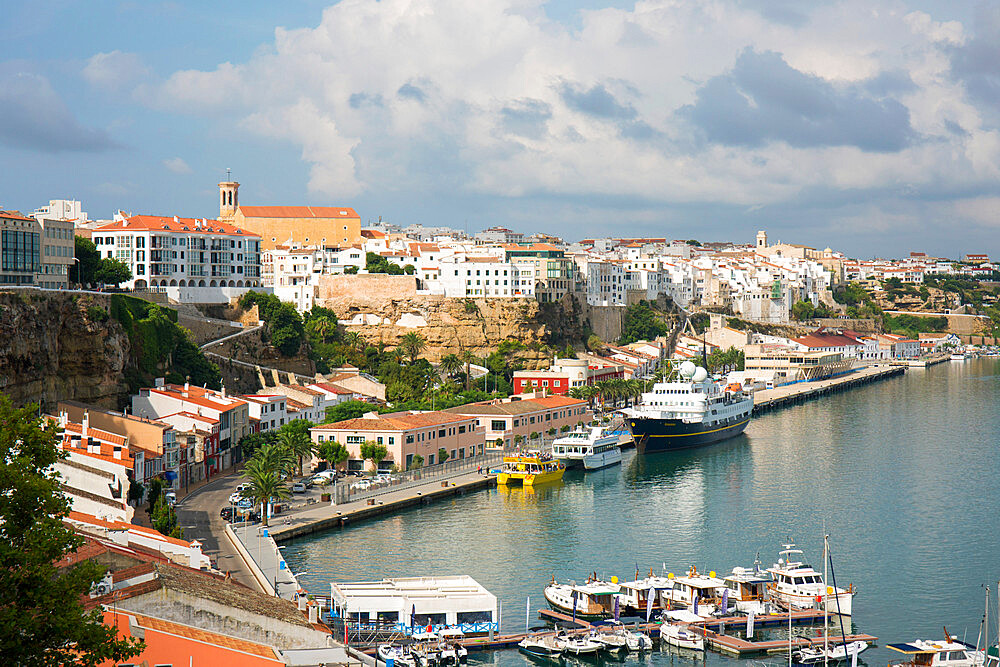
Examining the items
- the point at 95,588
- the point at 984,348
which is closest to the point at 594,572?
the point at 95,588

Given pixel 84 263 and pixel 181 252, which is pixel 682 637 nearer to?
pixel 84 263

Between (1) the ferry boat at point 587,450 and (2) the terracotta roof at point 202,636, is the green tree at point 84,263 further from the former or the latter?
(2) the terracotta roof at point 202,636

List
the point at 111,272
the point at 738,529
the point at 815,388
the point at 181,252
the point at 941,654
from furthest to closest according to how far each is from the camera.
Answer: the point at 815,388 → the point at 181,252 → the point at 111,272 → the point at 738,529 → the point at 941,654

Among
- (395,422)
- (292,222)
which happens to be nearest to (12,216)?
(395,422)

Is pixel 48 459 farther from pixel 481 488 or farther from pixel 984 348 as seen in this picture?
pixel 984 348

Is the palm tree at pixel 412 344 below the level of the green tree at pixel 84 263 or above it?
below

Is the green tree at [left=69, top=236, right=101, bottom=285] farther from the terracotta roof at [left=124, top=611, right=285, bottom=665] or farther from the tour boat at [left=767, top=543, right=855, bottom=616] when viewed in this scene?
the terracotta roof at [left=124, top=611, right=285, bottom=665]

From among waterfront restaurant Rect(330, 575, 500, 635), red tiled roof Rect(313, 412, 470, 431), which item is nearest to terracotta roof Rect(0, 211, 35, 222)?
red tiled roof Rect(313, 412, 470, 431)

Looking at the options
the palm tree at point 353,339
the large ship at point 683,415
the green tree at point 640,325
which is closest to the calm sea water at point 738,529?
the large ship at point 683,415
